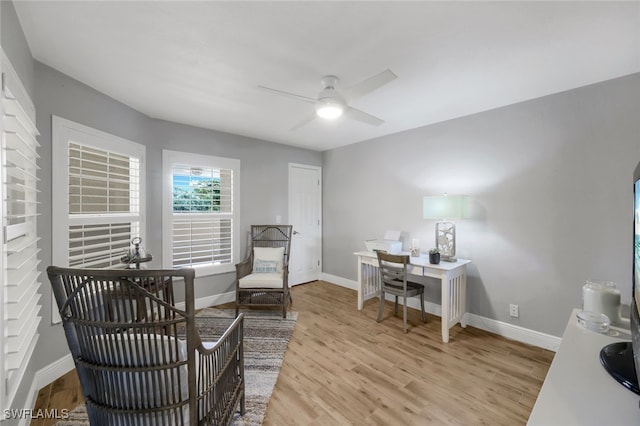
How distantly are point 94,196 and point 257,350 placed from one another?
206 cm

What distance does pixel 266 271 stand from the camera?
3529mm

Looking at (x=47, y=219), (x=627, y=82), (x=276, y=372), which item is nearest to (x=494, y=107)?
(x=627, y=82)

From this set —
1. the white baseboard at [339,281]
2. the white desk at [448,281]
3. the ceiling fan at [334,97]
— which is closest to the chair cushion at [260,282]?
the white desk at [448,281]

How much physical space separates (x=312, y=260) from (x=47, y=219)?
136 inches

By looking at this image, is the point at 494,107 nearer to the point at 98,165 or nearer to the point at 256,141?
the point at 256,141

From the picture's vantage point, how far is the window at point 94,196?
211 cm

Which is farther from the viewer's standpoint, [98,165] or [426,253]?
[426,253]

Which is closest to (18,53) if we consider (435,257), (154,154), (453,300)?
(154,154)

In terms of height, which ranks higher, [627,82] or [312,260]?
[627,82]

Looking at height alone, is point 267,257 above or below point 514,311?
above

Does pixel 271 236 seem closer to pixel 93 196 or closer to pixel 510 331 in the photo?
pixel 93 196

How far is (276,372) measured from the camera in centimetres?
217

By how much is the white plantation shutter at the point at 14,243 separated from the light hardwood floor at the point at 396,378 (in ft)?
2.55

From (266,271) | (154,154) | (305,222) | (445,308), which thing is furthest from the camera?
(305,222)
